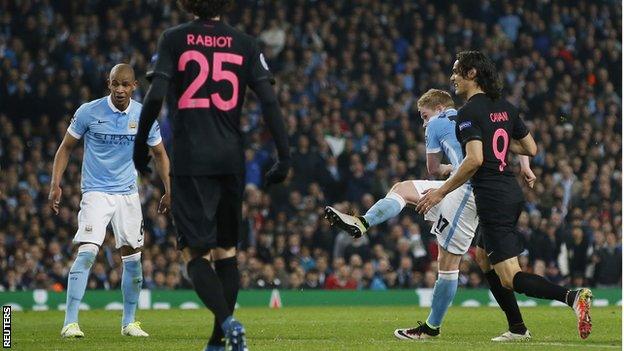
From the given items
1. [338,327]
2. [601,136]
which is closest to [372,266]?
[601,136]

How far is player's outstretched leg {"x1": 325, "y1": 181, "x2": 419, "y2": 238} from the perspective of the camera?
9648 mm

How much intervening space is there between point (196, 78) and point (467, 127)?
2.40 m

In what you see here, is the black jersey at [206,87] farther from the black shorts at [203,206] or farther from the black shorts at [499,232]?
the black shorts at [499,232]

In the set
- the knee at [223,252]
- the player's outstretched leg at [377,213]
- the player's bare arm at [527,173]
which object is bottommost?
the knee at [223,252]

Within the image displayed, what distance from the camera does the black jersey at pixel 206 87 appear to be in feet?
24.0

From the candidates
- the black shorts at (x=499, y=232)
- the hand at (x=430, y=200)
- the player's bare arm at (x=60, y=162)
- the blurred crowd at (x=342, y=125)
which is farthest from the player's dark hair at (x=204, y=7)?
the blurred crowd at (x=342, y=125)

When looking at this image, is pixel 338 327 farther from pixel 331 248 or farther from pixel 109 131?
pixel 331 248

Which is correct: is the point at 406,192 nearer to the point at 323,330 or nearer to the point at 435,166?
the point at 435,166

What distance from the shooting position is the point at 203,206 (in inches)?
288

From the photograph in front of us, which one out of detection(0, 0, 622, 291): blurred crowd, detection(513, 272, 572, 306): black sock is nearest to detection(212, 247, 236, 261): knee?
detection(513, 272, 572, 306): black sock

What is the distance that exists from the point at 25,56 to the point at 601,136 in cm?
1044

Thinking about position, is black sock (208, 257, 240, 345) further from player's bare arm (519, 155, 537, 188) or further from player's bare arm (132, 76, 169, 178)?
player's bare arm (519, 155, 537, 188)

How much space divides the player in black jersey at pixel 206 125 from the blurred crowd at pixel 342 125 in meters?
11.0

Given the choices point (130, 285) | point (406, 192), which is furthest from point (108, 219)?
point (406, 192)
